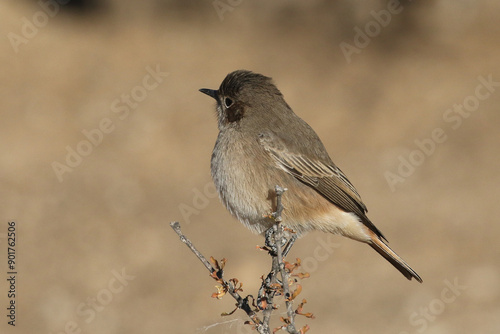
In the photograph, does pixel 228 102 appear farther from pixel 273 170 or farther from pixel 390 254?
pixel 390 254

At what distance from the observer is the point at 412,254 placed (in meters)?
12.7

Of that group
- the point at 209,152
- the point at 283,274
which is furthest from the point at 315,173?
the point at 209,152

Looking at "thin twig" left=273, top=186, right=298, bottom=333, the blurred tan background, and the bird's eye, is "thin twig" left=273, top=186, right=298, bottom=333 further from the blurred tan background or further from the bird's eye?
the blurred tan background

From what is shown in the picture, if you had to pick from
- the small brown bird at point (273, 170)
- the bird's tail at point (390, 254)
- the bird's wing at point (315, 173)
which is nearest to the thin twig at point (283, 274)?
the small brown bird at point (273, 170)

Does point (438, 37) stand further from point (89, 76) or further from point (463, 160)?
point (89, 76)

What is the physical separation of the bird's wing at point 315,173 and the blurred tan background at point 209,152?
5438 millimetres

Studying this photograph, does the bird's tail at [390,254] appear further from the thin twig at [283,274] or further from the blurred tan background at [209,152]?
the blurred tan background at [209,152]

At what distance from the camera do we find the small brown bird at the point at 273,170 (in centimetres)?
568

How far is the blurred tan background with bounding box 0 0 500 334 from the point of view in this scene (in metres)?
11.7

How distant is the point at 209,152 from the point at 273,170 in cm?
876

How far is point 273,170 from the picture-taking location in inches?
230

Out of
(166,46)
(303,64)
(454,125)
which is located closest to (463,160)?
(454,125)

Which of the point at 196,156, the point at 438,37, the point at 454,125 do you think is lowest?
the point at 196,156

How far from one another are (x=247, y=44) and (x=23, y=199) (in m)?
6.57
